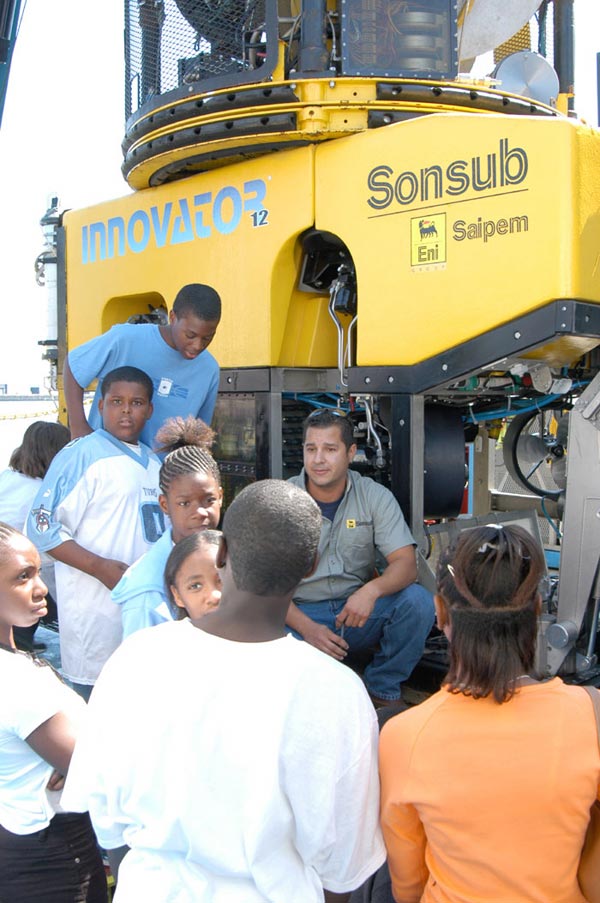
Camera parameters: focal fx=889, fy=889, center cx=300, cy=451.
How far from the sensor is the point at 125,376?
131 inches

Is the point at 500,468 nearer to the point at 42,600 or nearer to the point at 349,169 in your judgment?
the point at 349,169

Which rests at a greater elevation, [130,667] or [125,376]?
[125,376]

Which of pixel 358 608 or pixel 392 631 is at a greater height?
pixel 358 608

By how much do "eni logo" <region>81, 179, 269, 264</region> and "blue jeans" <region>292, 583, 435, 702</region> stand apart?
1.74m

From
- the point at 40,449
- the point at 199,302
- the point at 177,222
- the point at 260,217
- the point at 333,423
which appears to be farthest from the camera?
the point at 177,222

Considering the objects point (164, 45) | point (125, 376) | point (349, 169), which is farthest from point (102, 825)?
point (164, 45)

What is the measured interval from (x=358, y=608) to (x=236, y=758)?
1871 mm

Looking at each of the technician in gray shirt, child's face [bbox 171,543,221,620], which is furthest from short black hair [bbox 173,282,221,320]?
child's face [bbox 171,543,221,620]

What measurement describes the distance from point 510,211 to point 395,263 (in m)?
0.52

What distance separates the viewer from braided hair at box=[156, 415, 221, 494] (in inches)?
111

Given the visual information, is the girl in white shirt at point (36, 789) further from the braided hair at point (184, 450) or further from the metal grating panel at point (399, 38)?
the metal grating panel at point (399, 38)

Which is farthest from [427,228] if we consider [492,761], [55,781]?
[55,781]

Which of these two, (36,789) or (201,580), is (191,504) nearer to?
(201,580)

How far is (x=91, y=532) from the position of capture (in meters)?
3.08
